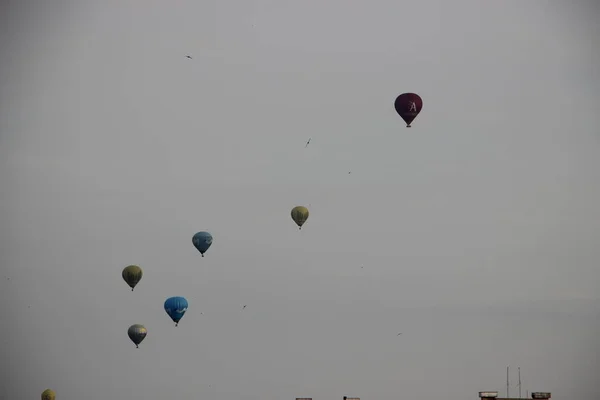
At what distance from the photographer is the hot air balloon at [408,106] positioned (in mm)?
120438

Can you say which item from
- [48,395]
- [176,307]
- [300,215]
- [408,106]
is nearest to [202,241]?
[176,307]

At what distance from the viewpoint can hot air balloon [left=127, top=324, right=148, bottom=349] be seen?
14150 centimetres

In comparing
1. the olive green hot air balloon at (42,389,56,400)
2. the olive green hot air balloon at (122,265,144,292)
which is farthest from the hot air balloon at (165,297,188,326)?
the olive green hot air balloon at (42,389,56,400)

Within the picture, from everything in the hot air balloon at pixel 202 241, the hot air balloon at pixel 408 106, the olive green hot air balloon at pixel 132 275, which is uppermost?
the hot air balloon at pixel 408 106

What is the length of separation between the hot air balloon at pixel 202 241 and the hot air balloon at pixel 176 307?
5.51m

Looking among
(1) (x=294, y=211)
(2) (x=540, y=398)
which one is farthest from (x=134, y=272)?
(2) (x=540, y=398)

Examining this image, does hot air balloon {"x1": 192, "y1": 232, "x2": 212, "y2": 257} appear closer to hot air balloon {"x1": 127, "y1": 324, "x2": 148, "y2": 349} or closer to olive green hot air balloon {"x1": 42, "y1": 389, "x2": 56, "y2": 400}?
hot air balloon {"x1": 127, "y1": 324, "x2": 148, "y2": 349}

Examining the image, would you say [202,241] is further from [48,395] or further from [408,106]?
[48,395]

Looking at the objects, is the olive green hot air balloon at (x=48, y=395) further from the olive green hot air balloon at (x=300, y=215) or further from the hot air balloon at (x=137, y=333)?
the olive green hot air balloon at (x=300, y=215)

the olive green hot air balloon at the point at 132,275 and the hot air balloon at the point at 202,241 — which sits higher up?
the hot air balloon at the point at 202,241

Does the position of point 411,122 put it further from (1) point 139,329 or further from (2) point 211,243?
(1) point 139,329

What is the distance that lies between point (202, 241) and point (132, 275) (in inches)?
334

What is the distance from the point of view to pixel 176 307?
132250 mm

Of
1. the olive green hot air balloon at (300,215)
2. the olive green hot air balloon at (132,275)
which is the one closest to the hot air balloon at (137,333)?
the olive green hot air balloon at (132,275)
